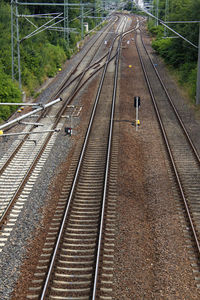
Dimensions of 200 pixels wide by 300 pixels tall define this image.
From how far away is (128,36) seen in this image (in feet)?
188

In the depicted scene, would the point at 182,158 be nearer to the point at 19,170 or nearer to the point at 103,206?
the point at 103,206

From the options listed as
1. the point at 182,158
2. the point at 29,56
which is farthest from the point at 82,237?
the point at 29,56

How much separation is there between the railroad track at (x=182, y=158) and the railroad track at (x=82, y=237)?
82.1 inches

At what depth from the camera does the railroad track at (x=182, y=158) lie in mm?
10141

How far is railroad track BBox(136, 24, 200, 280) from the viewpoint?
10141 mm

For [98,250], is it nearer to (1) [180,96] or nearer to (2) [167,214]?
(2) [167,214]

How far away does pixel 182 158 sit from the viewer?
15039 millimetres

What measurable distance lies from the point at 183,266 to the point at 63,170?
6.63m

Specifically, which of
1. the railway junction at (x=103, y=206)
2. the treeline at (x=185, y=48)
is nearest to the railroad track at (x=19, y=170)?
the railway junction at (x=103, y=206)

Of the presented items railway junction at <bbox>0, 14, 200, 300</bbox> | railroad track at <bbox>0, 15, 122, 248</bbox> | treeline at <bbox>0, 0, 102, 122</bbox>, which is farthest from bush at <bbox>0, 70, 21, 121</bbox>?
railroad track at <bbox>0, 15, 122, 248</bbox>

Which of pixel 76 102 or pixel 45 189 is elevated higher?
pixel 76 102

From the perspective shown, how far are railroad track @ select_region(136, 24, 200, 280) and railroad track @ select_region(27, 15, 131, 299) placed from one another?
6.84ft

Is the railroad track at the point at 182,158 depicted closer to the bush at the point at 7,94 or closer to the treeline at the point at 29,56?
the bush at the point at 7,94

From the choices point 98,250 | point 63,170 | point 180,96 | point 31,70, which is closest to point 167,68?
point 180,96
